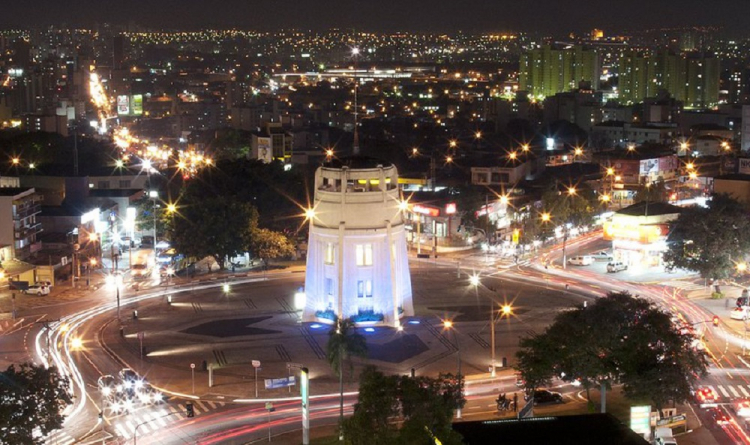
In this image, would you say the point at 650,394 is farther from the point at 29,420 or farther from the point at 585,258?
the point at 585,258

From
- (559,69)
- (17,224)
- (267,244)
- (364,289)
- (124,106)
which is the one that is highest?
(559,69)

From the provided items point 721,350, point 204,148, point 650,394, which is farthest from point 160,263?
point 204,148

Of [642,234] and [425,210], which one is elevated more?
[425,210]

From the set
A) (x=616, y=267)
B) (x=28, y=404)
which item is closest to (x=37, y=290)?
(x=28, y=404)

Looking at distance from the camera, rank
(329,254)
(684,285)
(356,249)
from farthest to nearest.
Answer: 1. (684,285)
2. (329,254)
3. (356,249)

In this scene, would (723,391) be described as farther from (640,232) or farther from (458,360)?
(640,232)

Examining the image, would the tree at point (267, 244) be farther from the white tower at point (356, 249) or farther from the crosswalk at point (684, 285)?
the crosswalk at point (684, 285)

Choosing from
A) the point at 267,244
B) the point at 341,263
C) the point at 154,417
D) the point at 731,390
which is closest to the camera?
the point at 154,417

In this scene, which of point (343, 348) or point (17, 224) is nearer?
point (343, 348)

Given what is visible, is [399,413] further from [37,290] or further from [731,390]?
[37,290]

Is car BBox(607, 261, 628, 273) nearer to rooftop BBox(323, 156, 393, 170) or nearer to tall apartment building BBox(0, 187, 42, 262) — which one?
rooftop BBox(323, 156, 393, 170)
